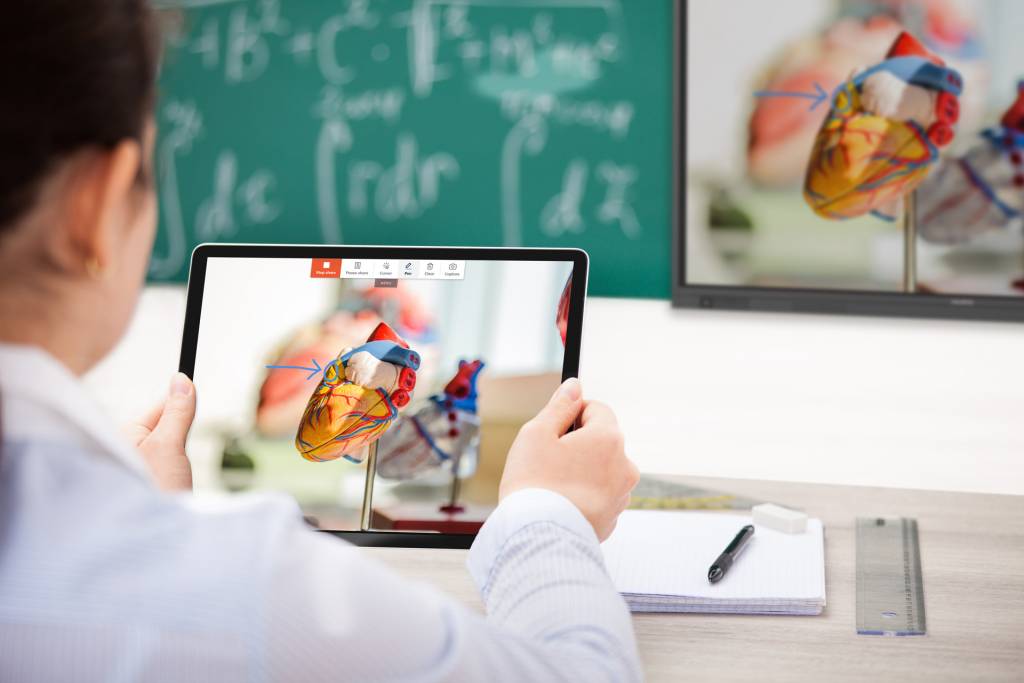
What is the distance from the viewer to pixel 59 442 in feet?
1.37

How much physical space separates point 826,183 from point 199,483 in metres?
1.68

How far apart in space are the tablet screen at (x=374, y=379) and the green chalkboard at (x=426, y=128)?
55.8 inches

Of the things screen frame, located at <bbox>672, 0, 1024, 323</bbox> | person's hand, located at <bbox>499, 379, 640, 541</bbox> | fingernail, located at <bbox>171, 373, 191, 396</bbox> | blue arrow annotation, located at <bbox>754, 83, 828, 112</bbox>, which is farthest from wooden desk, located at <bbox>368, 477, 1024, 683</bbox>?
blue arrow annotation, located at <bbox>754, 83, 828, 112</bbox>

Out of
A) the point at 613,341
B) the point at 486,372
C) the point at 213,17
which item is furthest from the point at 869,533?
the point at 213,17

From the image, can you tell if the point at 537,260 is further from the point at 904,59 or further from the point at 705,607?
the point at 904,59

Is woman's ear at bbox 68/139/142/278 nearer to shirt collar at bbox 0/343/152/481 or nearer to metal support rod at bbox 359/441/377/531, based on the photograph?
shirt collar at bbox 0/343/152/481

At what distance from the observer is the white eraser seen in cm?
94

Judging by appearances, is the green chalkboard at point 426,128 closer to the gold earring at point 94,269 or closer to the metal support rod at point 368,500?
the metal support rod at point 368,500

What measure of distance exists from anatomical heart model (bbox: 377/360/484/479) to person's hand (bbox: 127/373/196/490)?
178mm

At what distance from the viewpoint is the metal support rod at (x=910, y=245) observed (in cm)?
212

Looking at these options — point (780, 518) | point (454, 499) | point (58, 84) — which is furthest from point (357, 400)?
point (58, 84)

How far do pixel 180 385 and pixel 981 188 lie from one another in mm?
1780

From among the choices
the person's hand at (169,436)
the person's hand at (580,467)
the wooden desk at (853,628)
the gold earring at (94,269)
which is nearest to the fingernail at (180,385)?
the person's hand at (169,436)

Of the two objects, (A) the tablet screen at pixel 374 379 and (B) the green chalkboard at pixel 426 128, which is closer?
(A) the tablet screen at pixel 374 379
